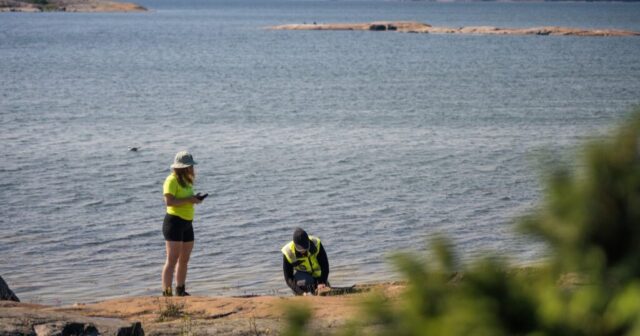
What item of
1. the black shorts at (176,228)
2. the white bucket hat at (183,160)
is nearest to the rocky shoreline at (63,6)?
the black shorts at (176,228)

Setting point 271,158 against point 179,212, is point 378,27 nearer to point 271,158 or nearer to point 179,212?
point 271,158

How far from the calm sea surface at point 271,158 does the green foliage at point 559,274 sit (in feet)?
0.19

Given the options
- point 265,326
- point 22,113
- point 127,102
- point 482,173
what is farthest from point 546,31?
point 265,326

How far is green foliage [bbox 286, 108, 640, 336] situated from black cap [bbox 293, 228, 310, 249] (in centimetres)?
935

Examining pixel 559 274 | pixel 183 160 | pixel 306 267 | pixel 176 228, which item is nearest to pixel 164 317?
pixel 176 228

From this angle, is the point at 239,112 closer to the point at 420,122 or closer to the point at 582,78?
the point at 420,122

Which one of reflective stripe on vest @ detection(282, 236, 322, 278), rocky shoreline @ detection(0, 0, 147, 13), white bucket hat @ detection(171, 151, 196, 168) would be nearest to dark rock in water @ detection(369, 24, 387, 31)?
rocky shoreline @ detection(0, 0, 147, 13)

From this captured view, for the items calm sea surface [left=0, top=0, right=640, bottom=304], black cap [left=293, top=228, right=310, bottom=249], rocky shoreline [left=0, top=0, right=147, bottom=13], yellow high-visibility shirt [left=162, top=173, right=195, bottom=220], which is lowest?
rocky shoreline [left=0, top=0, right=147, bottom=13]

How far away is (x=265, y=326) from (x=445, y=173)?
15.2 meters

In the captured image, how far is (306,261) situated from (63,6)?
16940 cm

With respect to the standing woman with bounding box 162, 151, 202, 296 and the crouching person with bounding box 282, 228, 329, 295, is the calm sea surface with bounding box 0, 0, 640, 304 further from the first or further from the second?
the standing woman with bounding box 162, 151, 202, 296

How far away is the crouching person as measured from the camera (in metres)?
11.3

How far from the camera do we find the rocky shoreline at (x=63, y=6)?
162000 millimetres

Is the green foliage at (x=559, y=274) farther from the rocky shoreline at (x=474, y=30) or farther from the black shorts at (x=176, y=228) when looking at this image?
the rocky shoreline at (x=474, y=30)
